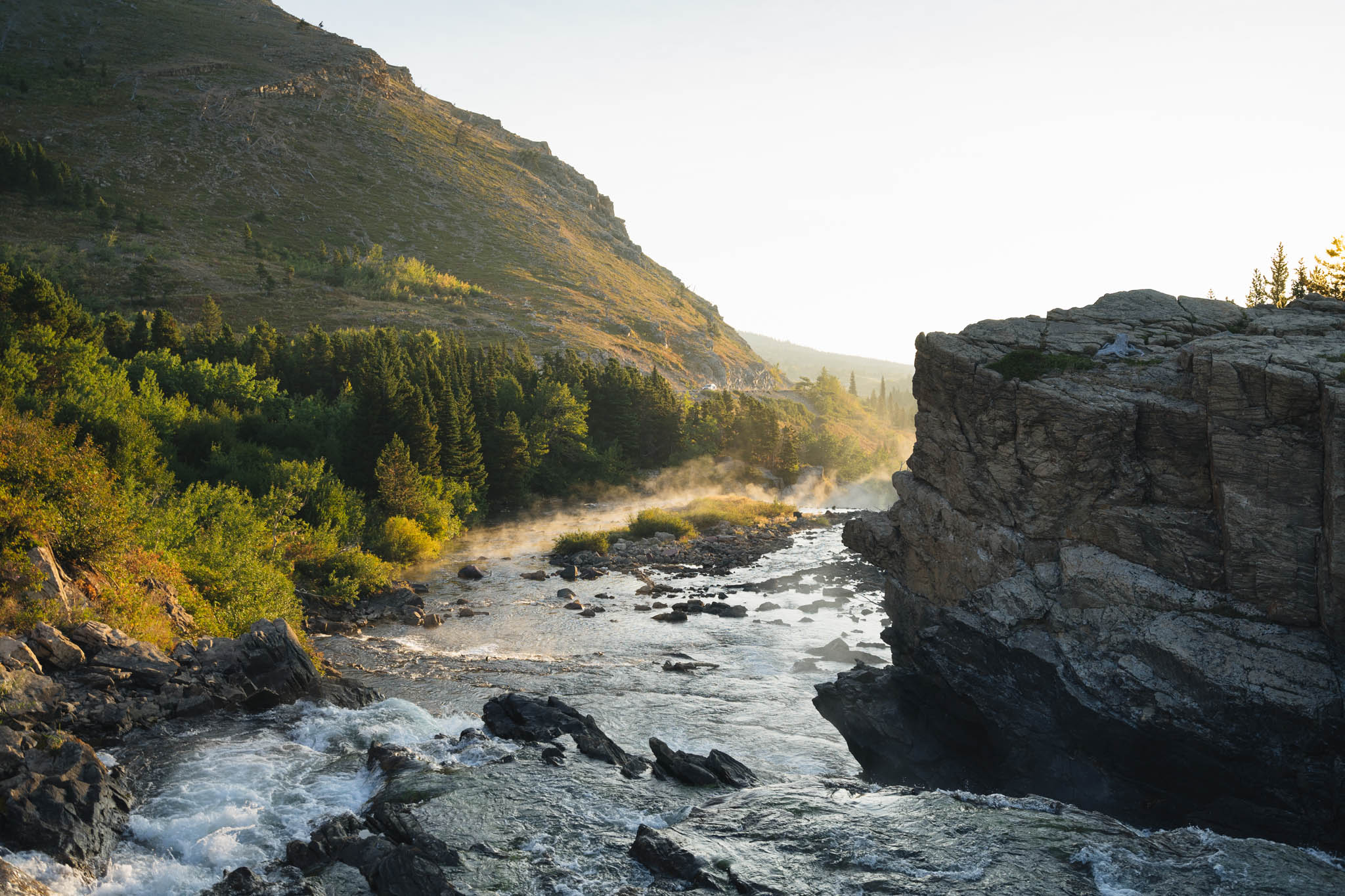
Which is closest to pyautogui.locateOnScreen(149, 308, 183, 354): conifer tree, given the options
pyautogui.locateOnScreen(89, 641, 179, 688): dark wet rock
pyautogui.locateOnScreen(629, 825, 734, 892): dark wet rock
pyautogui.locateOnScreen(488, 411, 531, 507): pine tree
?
pyautogui.locateOnScreen(488, 411, 531, 507): pine tree

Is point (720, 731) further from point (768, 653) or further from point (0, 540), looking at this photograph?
point (0, 540)

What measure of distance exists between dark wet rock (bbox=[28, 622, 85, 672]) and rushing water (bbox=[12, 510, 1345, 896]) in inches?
143

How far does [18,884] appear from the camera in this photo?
1255 centimetres

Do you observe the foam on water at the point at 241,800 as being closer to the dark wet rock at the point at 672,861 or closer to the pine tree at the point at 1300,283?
the dark wet rock at the point at 672,861

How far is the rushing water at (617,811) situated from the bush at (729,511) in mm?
38025

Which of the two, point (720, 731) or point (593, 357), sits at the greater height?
point (593, 357)

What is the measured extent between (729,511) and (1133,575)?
5221 centimetres

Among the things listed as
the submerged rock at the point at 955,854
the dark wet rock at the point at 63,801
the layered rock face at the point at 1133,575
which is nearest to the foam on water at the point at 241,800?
the dark wet rock at the point at 63,801

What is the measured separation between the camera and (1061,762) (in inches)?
789

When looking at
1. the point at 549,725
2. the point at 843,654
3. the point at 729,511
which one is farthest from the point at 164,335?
the point at 843,654

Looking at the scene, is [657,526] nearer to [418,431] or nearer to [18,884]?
[418,431]

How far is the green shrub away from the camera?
837 inches

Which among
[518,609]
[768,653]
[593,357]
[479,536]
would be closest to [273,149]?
[593,357]

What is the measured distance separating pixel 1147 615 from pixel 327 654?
27379 mm
